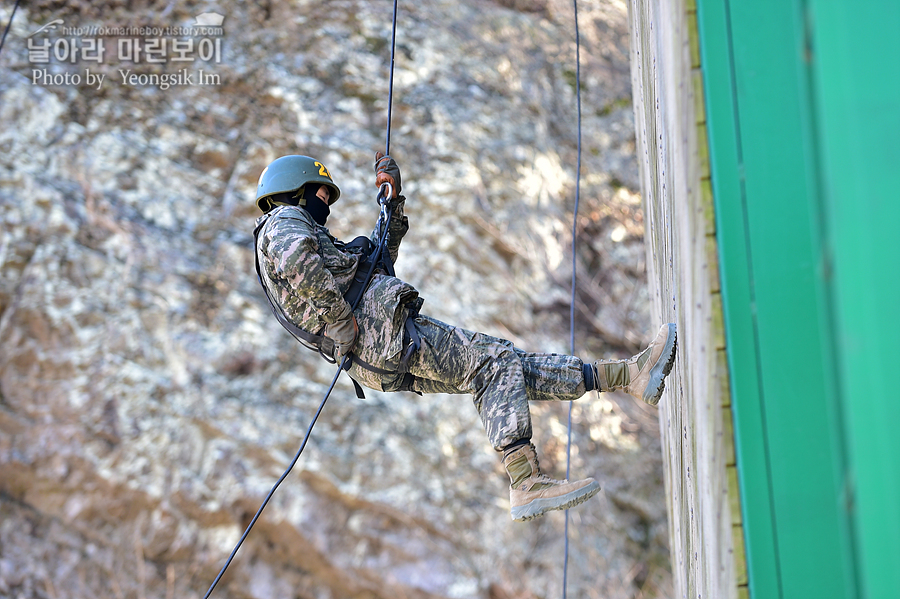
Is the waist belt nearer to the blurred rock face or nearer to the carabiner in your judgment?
the carabiner

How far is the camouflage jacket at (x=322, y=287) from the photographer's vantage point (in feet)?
12.1

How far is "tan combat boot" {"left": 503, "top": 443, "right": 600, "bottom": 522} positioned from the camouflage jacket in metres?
0.81

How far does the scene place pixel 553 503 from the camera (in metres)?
3.36

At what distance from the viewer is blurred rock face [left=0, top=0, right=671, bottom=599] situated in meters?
7.54

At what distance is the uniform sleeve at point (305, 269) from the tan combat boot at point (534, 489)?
1111 mm

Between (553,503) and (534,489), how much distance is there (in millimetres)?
109

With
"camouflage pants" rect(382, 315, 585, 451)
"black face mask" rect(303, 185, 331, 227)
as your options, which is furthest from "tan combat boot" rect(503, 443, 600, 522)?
"black face mask" rect(303, 185, 331, 227)

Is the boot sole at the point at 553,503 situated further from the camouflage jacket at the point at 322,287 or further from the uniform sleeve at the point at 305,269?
the uniform sleeve at the point at 305,269

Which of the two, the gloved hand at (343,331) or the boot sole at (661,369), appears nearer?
the boot sole at (661,369)

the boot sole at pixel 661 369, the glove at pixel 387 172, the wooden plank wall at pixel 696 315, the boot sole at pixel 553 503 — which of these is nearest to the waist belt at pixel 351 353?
the glove at pixel 387 172

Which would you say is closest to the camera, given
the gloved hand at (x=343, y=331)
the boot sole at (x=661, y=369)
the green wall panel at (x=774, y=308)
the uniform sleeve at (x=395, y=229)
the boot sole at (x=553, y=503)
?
the green wall panel at (x=774, y=308)

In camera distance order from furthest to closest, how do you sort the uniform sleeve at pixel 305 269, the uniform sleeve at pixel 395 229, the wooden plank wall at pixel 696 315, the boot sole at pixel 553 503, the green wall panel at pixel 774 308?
the uniform sleeve at pixel 395 229, the uniform sleeve at pixel 305 269, the boot sole at pixel 553 503, the wooden plank wall at pixel 696 315, the green wall panel at pixel 774 308

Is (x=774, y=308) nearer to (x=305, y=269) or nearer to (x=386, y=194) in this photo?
(x=305, y=269)

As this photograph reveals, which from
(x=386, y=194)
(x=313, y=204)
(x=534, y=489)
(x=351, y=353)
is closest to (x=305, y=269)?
(x=351, y=353)
